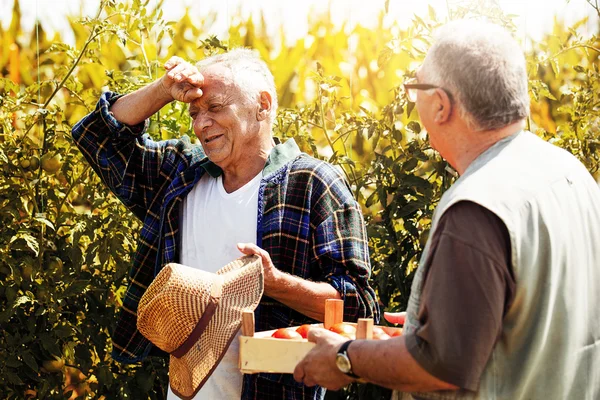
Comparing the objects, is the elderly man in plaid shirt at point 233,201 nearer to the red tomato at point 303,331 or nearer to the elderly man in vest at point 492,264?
the red tomato at point 303,331

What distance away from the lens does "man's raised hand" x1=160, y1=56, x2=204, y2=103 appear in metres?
3.04

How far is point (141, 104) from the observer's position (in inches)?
126

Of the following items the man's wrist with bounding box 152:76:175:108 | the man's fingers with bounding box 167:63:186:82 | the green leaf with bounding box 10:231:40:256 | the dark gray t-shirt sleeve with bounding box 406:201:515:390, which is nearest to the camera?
the dark gray t-shirt sleeve with bounding box 406:201:515:390

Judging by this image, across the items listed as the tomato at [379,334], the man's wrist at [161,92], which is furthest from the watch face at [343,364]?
the man's wrist at [161,92]

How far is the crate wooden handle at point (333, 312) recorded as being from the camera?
8.70ft

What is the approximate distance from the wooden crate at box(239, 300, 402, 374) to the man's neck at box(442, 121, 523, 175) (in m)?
0.43

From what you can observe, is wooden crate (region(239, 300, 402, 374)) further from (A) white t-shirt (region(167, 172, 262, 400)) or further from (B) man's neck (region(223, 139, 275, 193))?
(B) man's neck (region(223, 139, 275, 193))

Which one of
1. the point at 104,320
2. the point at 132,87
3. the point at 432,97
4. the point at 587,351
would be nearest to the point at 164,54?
the point at 132,87

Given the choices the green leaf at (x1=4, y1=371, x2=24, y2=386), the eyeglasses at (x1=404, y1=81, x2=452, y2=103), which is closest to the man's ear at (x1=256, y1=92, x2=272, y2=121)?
the eyeglasses at (x1=404, y1=81, x2=452, y2=103)

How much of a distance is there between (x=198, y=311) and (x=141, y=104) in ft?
2.90

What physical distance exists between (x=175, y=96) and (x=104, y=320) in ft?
3.55

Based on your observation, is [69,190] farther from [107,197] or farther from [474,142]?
[474,142]

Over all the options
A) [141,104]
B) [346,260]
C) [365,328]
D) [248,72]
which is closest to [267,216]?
[346,260]

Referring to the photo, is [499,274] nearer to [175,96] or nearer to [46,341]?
[175,96]
